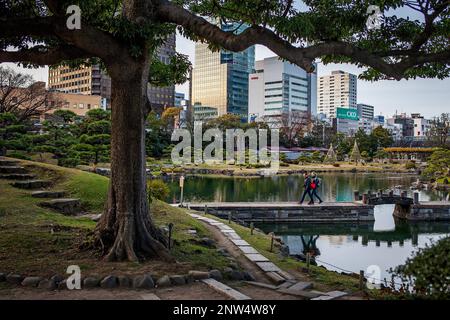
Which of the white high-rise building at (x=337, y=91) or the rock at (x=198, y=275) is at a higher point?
the white high-rise building at (x=337, y=91)

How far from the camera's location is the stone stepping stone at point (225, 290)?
5695 mm

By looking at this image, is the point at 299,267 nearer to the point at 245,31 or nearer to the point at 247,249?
the point at 247,249

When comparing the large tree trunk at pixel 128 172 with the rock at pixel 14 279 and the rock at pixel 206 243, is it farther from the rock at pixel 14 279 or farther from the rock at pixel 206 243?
the rock at pixel 206 243

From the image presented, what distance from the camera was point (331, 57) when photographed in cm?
859

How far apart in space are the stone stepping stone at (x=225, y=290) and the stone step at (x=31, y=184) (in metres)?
9.22

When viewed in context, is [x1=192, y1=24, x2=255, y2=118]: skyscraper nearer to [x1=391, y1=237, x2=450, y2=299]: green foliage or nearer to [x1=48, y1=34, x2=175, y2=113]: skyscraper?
[x1=48, y1=34, x2=175, y2=113]: skyscraper

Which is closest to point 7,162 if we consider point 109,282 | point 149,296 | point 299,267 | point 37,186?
point 37,186

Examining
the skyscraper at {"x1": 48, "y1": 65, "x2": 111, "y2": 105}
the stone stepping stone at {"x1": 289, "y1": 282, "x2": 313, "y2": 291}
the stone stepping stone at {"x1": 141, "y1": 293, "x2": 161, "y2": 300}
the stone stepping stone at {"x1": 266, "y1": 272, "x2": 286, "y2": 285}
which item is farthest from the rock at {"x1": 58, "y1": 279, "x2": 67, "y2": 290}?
the skyscraper at {"x1": 48, "y1": 65, "x2": 111, "y2": 105}

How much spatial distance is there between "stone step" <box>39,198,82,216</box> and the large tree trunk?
4.68 metres

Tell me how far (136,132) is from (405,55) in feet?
17.1

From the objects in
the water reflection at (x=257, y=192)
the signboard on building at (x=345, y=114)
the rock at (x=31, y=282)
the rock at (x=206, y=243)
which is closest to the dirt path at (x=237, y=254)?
the rock at (x=206, y=243)

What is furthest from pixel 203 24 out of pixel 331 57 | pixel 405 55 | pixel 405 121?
pixel 405 121

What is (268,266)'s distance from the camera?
9.00m
